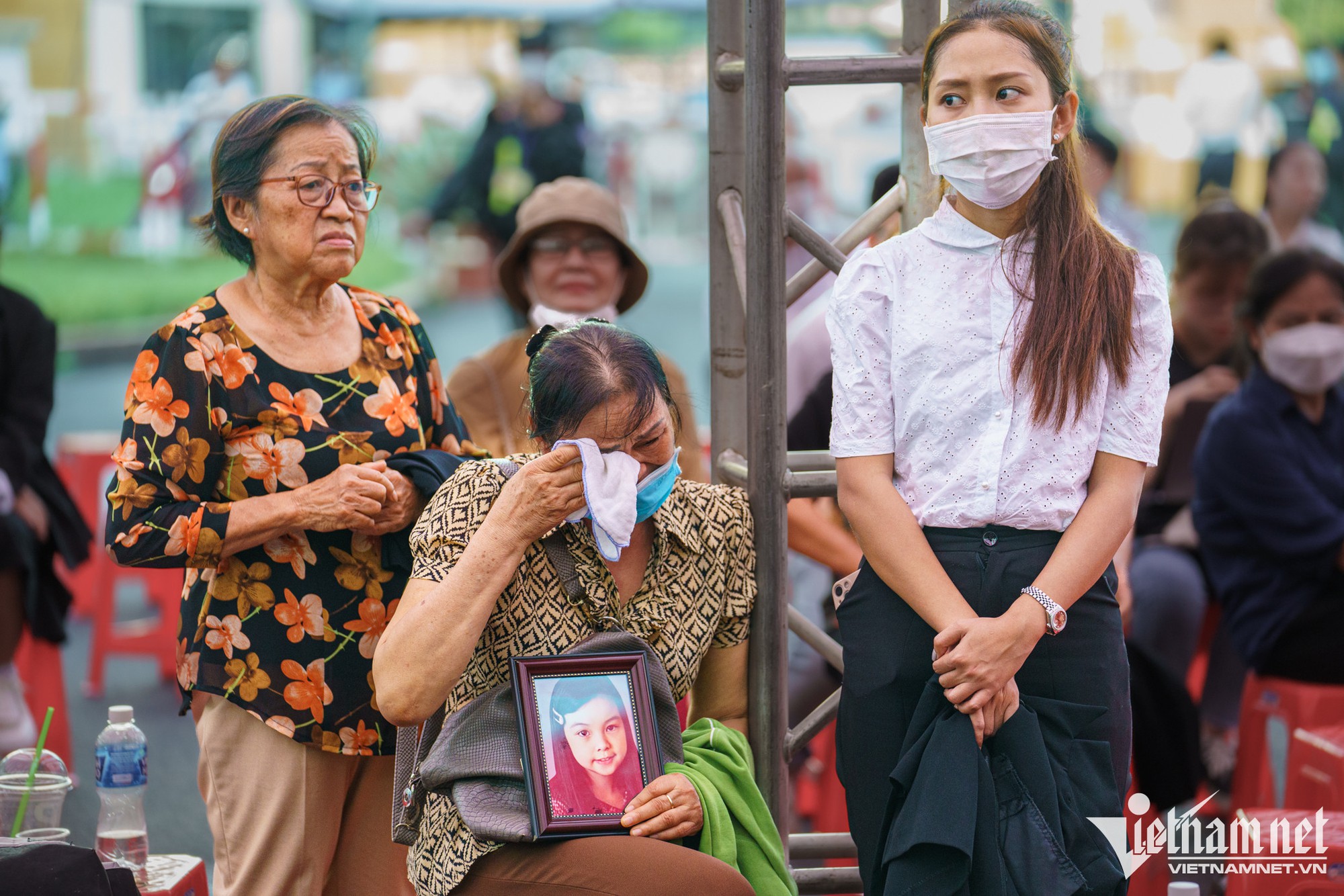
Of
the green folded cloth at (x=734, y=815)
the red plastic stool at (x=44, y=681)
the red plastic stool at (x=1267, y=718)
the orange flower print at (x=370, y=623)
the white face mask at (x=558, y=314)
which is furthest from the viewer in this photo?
the red plastic stool at (x=44, y=681)

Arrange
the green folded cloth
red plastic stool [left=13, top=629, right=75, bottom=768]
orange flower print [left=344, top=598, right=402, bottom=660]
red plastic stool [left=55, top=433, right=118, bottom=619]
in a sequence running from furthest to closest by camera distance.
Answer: red plastic stool [left=55, top=433, right=118, bottom=619] → red plastic stool [left=13, top=629, right=75, bottom=768] → orange flower print [left=344, top=598, right=402, bottom=660] → the green folded cloth

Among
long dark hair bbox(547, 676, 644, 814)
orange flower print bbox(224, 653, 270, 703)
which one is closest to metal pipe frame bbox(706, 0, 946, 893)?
long dark hair bbox(547, 676, 644, 814)

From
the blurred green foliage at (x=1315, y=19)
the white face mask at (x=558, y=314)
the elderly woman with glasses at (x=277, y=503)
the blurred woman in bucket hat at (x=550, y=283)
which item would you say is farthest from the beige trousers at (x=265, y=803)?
the blurred green foliage at (x=1315, y=19)

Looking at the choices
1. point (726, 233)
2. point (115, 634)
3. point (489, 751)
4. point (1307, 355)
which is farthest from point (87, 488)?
point (1307, 355)

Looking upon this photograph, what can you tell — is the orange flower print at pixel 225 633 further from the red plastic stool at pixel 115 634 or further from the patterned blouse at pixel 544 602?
the red plastic stool at pixel 115 634

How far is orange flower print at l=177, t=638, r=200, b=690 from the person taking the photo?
2496mm

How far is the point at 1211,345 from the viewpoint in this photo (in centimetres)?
489

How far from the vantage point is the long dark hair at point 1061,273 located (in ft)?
6.79

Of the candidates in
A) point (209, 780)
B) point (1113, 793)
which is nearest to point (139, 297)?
point (209, 780)

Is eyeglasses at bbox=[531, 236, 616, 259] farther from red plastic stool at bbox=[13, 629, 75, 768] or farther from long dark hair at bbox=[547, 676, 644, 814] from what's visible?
red plastic stool at bbox=[13, 629, 75, 768]

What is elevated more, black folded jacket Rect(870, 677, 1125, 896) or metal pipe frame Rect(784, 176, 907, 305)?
metal pipe frame Rect(784, 176, 907, 305)

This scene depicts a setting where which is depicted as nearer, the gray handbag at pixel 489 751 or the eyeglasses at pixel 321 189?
the gray handbag at pixel 489 751

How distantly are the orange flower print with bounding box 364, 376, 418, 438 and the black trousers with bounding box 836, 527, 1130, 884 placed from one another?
93 centimetres

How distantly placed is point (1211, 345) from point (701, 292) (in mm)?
13277
